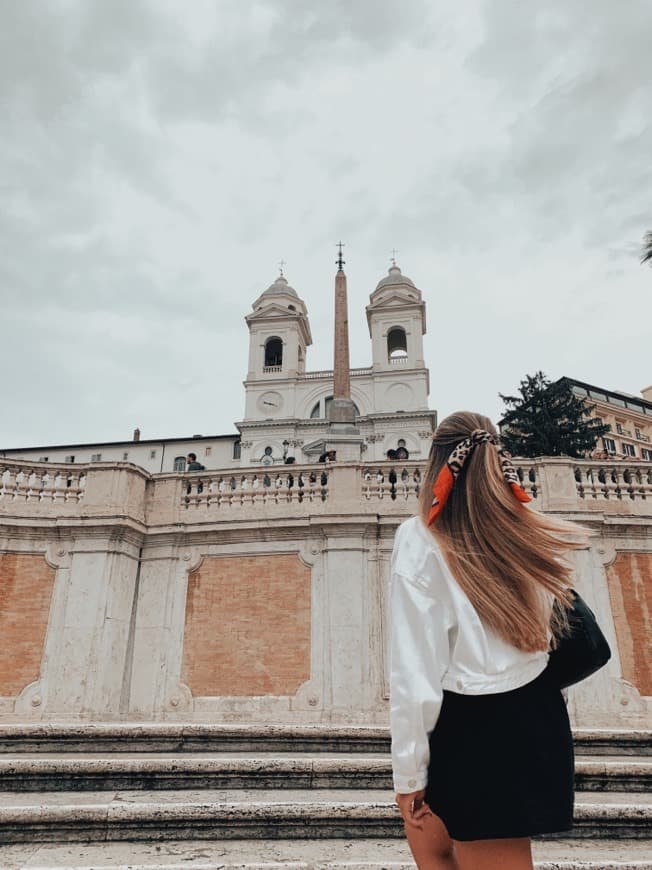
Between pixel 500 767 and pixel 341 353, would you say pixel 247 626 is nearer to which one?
pixel 500 767

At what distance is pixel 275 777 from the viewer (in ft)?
15.6

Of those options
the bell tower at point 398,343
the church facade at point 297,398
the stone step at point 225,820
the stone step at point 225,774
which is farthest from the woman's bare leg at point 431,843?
the bell tower at point 398,343

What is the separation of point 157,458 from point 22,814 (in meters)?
57.2

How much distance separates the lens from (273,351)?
203ft

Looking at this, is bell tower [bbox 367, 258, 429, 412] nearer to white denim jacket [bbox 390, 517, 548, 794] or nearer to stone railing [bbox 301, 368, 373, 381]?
stone railing [bbox 301, 368, 373, 381]

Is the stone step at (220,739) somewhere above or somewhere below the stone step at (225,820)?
above

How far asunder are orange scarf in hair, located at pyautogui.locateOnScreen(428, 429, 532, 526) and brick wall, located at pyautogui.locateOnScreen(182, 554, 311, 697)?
8.15 meters

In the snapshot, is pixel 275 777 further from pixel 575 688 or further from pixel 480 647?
pixel 575 688

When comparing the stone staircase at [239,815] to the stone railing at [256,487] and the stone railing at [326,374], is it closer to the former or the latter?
the stone railing at [256,487]

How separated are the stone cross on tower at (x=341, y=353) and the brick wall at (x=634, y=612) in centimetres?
803

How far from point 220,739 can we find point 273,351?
188ft

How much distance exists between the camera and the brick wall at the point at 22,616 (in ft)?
32.2

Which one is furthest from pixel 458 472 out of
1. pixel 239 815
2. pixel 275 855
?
pixel 239 815

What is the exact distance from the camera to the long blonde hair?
2.21 metres
